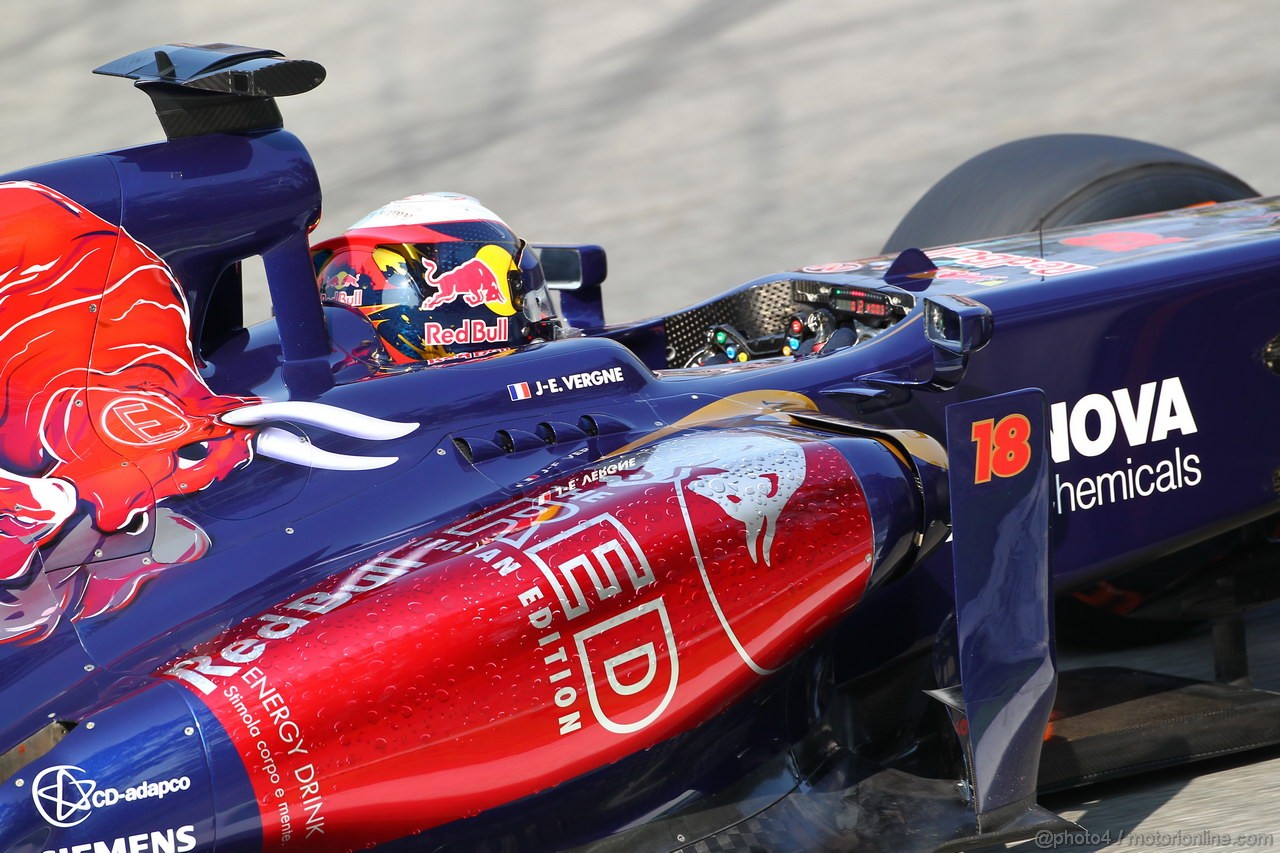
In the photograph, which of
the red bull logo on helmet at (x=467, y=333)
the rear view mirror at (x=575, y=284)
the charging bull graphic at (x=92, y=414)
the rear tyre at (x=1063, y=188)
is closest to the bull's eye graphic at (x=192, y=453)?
the charging bull graphic at (x=92, y=414)

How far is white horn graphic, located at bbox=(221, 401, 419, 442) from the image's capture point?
288cm

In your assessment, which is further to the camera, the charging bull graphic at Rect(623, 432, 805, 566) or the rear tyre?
the rear tyre

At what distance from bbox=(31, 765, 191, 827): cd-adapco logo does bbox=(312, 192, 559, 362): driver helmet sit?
52.8 inches

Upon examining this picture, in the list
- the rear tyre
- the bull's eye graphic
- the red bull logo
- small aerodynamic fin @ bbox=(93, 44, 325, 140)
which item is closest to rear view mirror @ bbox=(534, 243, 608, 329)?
the red bull logo

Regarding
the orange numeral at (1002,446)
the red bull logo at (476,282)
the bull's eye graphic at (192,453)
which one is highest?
the red bull logo at (476,282)

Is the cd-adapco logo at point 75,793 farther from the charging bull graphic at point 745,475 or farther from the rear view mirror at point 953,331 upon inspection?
the rear view mirror at point 953,331

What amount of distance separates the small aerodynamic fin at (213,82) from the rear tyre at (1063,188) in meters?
2.65

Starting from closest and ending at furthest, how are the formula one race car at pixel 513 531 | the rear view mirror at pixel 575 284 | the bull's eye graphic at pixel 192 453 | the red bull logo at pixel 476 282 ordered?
the formula one race car at pixel 513 531 < the bull's eye graphic at pixel 192 453 < the red bull logo at pixel 476 282 < the rear view mirror at pixel 575 284

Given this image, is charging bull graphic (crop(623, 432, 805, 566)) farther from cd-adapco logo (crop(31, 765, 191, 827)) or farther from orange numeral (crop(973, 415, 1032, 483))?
cd-adapco logo (crop(31, 765, 191, 827))

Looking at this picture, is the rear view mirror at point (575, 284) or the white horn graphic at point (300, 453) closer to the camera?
the white horn graphic at point (300, 453)

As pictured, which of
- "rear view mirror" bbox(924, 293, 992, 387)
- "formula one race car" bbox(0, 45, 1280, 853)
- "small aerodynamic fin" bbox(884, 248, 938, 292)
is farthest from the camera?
"small aerodynamic fin" bbox(884, 248, 938, 292)

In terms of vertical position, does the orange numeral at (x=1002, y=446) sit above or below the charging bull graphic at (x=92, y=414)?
below

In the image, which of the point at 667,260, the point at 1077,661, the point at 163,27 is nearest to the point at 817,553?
the point at 1077,661

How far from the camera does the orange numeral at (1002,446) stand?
2.79 meters
